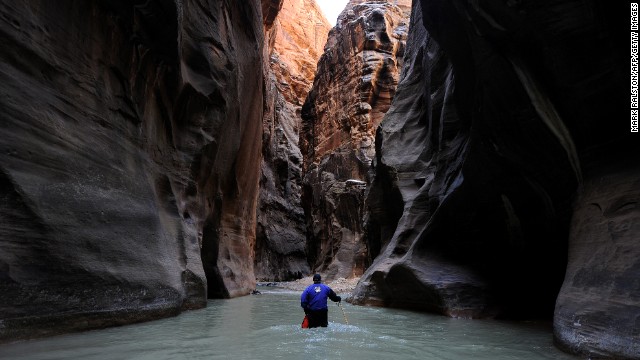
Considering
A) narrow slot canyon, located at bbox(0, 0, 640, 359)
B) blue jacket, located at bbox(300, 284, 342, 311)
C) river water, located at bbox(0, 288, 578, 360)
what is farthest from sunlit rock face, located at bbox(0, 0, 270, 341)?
blue jacket, located at bbox(300, 284, 342, 311)

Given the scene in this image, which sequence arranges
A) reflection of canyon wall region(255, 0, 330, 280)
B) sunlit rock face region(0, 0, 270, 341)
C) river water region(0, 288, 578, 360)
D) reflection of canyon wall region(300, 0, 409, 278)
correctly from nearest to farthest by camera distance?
river water region(0, 288, 578, 360), sunlit rock face region(0, 0, 270, 341), reflection of canyon wall region(300, 0, 409, 278), reflection of canyon wall region(255, 0, 330, 280)

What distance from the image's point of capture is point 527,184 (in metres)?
8.70

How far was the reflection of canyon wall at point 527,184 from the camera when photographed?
548cm

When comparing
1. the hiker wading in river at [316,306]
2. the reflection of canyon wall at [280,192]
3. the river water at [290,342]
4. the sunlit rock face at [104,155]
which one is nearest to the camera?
the river water at [290,342]

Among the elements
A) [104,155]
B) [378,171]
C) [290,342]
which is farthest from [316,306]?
[378,171]

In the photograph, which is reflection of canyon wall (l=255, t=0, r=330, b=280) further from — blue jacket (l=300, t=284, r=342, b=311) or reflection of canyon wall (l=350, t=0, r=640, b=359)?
blue jacket (l=300, t=284, r=342, b=311)

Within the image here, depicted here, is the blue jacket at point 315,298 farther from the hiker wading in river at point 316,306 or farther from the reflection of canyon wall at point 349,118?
the reflection of canyon wall at point 349,118

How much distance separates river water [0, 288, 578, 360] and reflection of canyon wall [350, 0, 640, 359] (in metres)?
0.95

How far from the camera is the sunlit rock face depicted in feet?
17.9

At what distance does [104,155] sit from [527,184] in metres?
7.92

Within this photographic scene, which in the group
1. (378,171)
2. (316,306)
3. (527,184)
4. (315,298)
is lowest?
(316,306)

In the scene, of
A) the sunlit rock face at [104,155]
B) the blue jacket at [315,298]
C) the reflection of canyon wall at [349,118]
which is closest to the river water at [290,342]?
the blue jacket at [315,298]

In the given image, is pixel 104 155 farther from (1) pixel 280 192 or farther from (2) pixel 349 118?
(1) pixel 280 192

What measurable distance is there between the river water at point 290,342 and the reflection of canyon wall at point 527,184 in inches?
37.4
